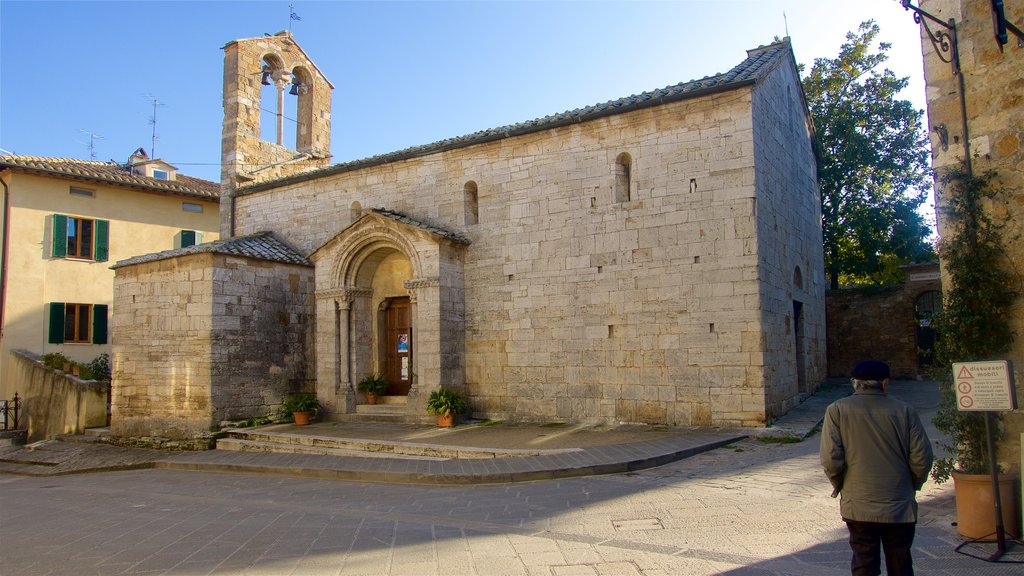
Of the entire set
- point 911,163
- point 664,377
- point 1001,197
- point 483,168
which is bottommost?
point 664,377

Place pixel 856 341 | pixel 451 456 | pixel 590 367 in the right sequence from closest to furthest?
1. pixel 451 456
2. pixel 590 367
3. pixel 856 341

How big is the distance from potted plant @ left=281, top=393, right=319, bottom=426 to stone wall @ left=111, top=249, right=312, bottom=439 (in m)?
0.31

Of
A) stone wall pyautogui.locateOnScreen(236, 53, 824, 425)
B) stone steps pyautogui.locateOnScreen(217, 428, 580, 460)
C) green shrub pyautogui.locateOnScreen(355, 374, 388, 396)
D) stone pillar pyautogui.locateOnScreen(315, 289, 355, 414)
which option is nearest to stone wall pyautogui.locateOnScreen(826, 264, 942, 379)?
stone wall pyautogui.locateOnScreen(236, 53, 824, 425)

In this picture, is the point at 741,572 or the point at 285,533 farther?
the point at 285,533

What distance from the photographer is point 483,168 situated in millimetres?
14617

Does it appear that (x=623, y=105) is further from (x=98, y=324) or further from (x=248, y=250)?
(x=98, y=324)

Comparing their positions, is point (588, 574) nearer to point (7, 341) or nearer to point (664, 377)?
point (664, 377)

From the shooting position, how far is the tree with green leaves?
21.2 meters

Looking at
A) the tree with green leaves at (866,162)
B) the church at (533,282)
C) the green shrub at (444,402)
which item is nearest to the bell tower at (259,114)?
the church at (533,282)

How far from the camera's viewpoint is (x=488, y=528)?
21.1 ft

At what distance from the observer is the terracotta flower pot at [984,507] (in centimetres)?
536

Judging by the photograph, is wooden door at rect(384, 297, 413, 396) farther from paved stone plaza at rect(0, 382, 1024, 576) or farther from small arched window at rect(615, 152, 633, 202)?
paved stone plaza at rect(0, 382, 1024, 576)

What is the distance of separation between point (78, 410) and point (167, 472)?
650cm

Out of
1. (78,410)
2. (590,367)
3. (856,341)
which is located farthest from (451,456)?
(856,341)
